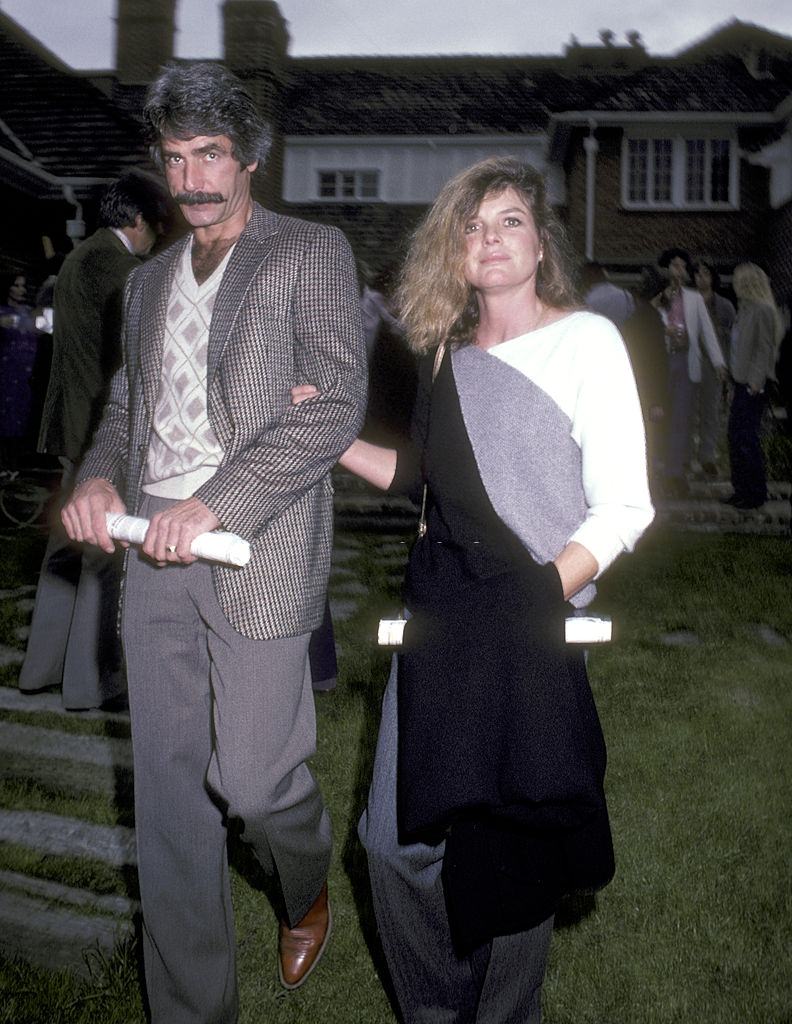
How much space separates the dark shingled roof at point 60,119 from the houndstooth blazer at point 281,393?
620 inches

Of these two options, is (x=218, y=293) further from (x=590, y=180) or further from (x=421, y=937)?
(x=590, y=180)

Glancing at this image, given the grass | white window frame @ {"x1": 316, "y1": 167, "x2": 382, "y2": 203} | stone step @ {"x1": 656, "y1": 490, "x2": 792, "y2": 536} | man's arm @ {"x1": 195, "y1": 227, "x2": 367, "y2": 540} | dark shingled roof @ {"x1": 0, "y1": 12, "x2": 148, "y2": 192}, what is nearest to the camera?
man's arm @ {"x1": 195, "y1": 227, "x2": 367, "y2": 540}

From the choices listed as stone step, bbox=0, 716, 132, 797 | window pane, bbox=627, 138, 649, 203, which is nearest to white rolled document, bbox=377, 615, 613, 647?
stone step, bbox=0, 716, 132, 797

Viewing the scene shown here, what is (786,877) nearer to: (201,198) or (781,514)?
(201,198)

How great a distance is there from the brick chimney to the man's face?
24.4 metres

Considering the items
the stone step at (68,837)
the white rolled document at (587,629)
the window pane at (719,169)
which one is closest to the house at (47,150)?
the stone step at (68,837)

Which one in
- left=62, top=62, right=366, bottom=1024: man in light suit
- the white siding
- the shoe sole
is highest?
left=62, top=62, right=366, bottom=1024: man in light suit

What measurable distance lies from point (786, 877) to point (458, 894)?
6.57 feet

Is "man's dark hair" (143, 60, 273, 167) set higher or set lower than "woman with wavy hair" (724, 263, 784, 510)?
higher

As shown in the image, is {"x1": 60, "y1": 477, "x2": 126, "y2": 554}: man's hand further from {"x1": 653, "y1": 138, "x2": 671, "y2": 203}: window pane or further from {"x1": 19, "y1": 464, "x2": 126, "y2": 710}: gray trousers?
{"x1": 653, "y1": 138, "x2": 671, "y2": 203}: window pane

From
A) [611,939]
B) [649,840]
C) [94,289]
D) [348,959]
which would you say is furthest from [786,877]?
[94,289]

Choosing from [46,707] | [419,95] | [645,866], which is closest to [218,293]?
[645,866]

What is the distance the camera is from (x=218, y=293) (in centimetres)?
278

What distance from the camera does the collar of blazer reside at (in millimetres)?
2738
